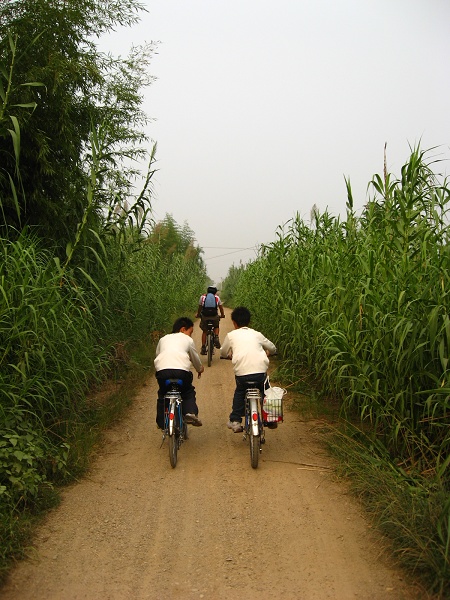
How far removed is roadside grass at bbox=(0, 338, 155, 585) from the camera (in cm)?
397

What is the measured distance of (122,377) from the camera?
9.23 metres

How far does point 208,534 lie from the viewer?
4445mm

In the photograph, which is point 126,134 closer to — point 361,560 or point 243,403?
point 243,403

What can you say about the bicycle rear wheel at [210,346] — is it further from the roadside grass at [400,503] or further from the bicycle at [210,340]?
the roadside grass at [400,503]

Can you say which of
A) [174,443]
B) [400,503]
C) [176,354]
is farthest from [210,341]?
[400,503]

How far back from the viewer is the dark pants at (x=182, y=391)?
6.13 meters

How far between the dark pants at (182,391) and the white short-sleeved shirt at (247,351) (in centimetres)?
55

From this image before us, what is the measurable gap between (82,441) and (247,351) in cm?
202

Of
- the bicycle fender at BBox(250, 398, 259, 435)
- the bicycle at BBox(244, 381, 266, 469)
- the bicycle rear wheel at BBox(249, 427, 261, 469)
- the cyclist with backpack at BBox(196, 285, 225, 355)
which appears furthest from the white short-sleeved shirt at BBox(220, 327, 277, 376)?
the cyclist with backpack at BBox(196, 285, 225, 355)

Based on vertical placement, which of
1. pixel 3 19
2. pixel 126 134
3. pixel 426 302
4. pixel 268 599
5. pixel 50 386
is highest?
pixel 3 19

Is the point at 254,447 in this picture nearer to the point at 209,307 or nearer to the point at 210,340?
the point at 210,340

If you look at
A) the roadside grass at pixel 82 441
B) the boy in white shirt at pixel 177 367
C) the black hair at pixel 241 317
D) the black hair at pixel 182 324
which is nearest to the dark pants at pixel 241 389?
the boy in white shirt at pixel 177 367

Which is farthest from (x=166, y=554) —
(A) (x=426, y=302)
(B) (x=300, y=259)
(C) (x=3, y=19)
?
(C) (x=3, y=19)

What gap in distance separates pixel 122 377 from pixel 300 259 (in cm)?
374
